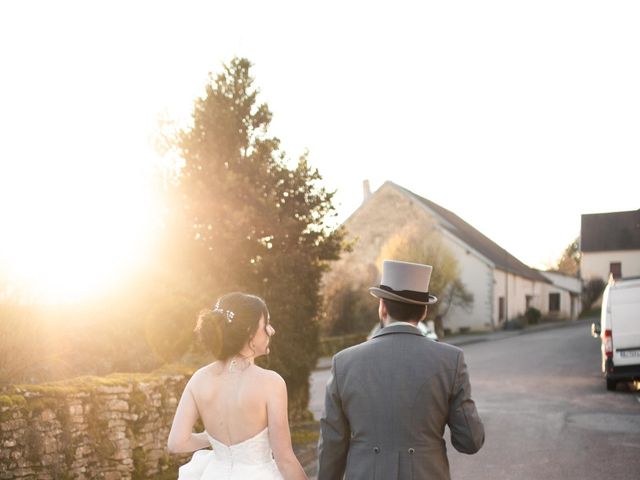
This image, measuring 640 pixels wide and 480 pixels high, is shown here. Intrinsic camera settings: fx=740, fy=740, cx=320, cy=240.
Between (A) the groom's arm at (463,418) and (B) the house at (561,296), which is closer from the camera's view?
(A) the groom's arm at (463,418)

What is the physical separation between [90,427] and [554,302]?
63.2 metres

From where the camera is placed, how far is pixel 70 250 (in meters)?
11.1

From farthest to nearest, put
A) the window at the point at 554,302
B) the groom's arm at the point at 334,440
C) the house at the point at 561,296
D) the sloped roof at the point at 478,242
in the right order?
the window at the point at 554,302 → the house at the point at 561,296 → the sloped roof at the point at 478,242 → the groom's arm at the point at 334,440

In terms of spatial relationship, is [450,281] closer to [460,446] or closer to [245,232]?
[245,232]

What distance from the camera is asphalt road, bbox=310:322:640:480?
8711 mm

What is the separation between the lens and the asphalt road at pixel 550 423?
871cm

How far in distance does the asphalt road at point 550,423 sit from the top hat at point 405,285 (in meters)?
5.10

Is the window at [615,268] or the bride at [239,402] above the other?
the bride at [239,402]

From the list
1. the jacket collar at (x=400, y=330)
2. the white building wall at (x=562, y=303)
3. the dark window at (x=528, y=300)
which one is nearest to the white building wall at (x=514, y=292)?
the dark window at (x=528, y=300)

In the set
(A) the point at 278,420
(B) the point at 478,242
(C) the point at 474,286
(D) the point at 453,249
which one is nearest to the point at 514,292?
(B) the point at 478,242

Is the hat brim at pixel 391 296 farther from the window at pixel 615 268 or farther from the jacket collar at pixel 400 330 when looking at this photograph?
the window at pixel 615 268

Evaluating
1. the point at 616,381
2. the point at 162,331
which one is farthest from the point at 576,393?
the point at 162,331

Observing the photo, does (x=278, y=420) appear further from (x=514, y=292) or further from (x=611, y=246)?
(x=611, y=246)

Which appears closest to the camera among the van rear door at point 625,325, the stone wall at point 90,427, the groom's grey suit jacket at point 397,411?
the groom's grey suit jacket at point 397,411
